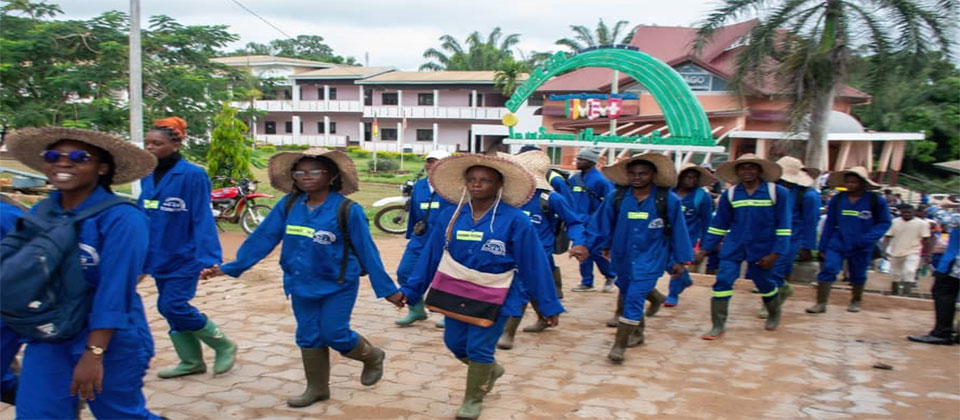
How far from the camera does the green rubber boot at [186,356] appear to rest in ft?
16.7

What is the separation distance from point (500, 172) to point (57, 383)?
2554mm

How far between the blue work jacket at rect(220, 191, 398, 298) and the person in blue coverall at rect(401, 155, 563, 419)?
0.31 metres

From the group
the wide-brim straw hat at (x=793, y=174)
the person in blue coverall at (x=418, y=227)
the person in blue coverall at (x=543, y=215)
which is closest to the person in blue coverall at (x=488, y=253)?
the person in blue coverall at (x=543, y=215)

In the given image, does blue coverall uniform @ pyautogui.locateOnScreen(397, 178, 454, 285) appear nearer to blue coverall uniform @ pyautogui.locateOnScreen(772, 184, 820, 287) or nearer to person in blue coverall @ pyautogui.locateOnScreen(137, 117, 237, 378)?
person in blue coverall @ pyautogui.locateOnScreen(137, 117, 237, 378)

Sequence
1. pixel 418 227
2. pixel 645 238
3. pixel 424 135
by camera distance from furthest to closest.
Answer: pixel 424 135, pixel 418 227, pixel 645 238

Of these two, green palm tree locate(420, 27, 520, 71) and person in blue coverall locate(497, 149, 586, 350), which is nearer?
person in blue coverall locate(497, 149, 586, 350)

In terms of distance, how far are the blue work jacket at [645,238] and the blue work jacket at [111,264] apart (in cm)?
379

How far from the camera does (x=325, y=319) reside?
14.8ft

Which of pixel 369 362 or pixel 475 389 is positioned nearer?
pixel 475 389

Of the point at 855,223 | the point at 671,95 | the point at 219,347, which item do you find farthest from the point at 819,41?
the point at 219,347

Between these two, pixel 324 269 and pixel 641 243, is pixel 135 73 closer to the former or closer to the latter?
pixel 324 269

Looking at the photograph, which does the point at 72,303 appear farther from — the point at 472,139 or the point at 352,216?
the point at 472,139

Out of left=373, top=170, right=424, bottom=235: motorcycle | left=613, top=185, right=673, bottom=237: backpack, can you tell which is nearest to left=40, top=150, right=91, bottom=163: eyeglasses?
left=613, top=185, right=673, bottom=237: backpack

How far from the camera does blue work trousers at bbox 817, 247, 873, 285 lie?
8070 millimetres
